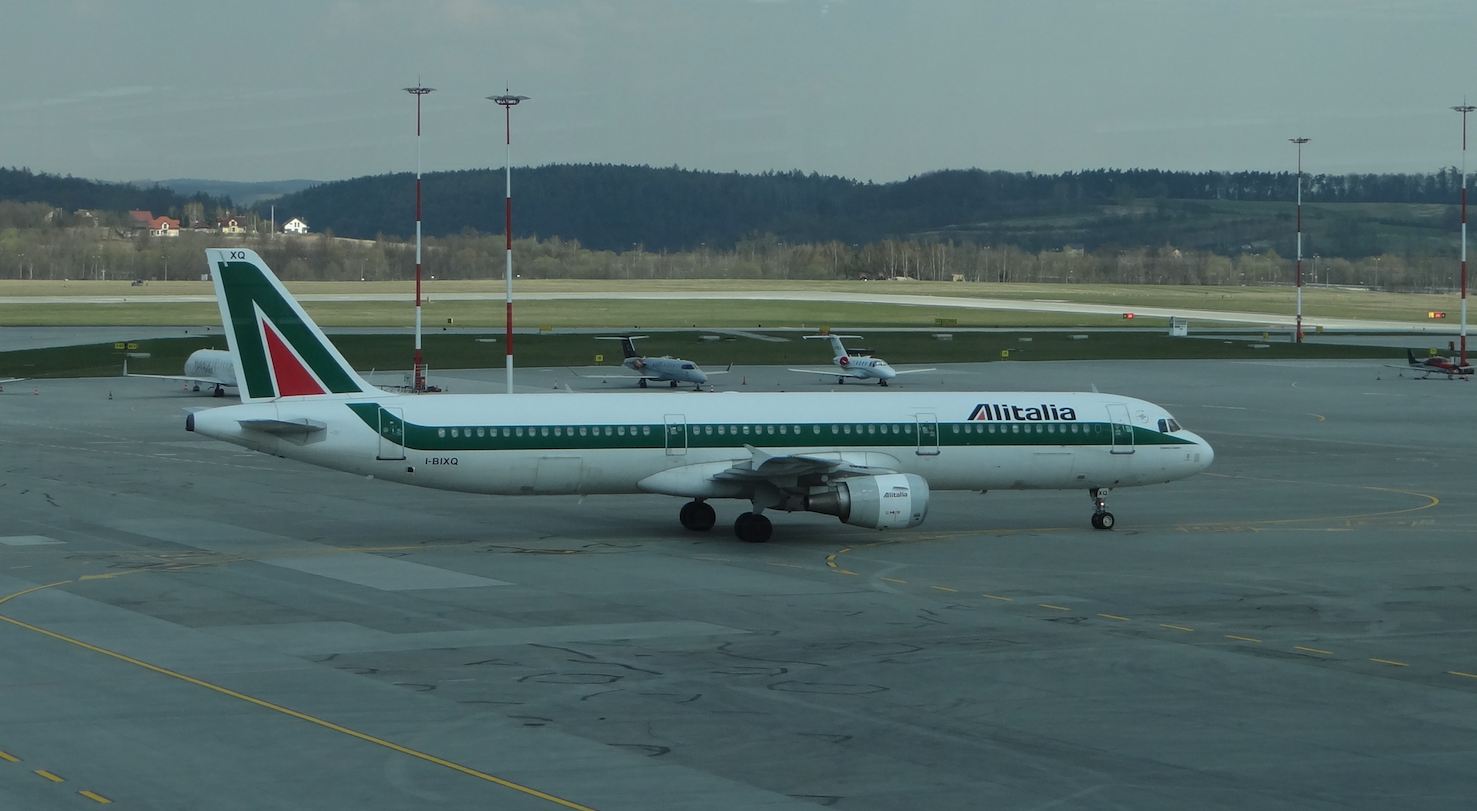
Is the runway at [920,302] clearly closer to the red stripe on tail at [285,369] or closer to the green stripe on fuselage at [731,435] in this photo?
the green stripe on fuselage at [731,435]

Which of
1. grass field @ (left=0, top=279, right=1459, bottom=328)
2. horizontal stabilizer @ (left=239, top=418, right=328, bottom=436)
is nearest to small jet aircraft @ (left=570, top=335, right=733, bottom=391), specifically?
horizontal stabilizer @ (left=239, top=418, right=328, bottom=436)

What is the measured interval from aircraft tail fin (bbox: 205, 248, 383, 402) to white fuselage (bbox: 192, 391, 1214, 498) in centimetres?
53

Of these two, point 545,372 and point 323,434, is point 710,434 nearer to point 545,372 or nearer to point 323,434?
point 323,434

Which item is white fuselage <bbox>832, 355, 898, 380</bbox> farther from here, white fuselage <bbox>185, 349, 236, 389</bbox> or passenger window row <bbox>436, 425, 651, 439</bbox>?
passenger window row <bbox>436, 425, 651, 439</bbox>

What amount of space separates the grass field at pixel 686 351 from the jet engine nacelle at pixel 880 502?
67.8 meters

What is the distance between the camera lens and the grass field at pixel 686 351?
102938 millimetres

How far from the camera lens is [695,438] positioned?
37.6 metres

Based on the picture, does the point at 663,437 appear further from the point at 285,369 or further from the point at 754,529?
the point at 285,369

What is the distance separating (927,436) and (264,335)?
16.5 metres

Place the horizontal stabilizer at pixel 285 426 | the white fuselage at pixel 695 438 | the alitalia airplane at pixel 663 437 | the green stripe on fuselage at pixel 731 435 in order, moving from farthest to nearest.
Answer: the green stripe on fuselage at pixel 731 435 → the white fuselage at pixel 695 438 → the alitalia airplane at pixel 663 437 → the horizontal stabilizer at pixel 285 426

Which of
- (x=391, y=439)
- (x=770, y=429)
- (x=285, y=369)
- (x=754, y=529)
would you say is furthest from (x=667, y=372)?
(x=391, y=439)

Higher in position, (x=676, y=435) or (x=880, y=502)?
(x=676, y=435)

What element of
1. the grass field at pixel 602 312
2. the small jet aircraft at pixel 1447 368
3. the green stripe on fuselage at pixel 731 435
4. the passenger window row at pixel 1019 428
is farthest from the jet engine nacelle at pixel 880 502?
the grass field at pixel 602 312

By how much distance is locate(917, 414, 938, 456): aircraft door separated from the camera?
38312 mm
